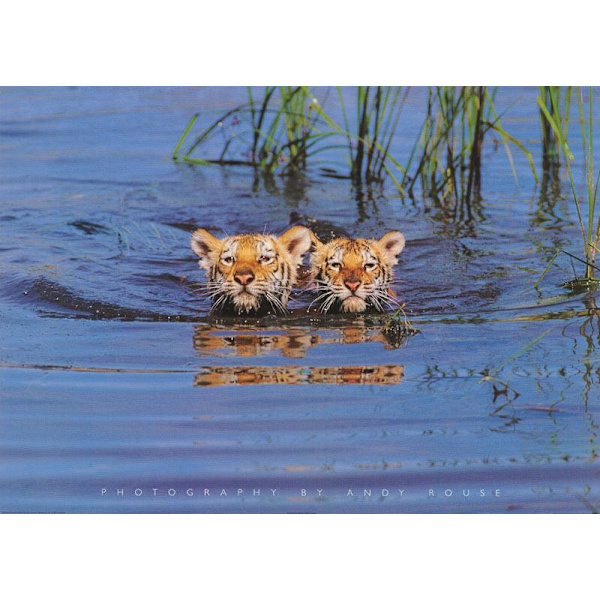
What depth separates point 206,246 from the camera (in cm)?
666

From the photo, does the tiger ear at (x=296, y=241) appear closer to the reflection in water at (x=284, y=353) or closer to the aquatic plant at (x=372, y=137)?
the reflection in water at (x=284, y=353)

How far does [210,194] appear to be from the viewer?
963 centimetres

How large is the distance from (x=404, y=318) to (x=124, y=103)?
3.12m

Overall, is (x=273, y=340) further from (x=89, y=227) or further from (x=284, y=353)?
(x=89, y=227)

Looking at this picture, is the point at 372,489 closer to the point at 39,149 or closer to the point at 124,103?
the point at 124,103

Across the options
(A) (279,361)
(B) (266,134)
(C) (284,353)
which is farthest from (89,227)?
(A) (279,361)

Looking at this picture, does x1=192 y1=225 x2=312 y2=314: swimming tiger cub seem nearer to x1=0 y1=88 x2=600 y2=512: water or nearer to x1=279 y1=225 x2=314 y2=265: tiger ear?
x1=279 y1=225 x2=314 y2=265: tiger ear

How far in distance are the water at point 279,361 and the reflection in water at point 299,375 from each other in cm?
2

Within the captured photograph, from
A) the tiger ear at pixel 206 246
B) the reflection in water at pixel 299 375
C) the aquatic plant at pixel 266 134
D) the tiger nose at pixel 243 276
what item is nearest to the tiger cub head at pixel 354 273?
the tiger nose at pixel 243 276

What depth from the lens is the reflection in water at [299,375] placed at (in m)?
5.38

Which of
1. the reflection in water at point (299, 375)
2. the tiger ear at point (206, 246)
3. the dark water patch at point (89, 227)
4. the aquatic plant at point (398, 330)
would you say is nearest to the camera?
the reflection in water at point (299, 375)

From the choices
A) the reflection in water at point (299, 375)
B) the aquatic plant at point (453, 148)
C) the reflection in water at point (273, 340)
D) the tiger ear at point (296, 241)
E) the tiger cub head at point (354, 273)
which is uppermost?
the aquatic plant at point (453, 148)

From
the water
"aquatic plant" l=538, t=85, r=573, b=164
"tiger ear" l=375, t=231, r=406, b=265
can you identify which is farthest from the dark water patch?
"aquatic plant" l=538, t=85, r=573, b=164

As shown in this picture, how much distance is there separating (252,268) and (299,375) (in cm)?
106
